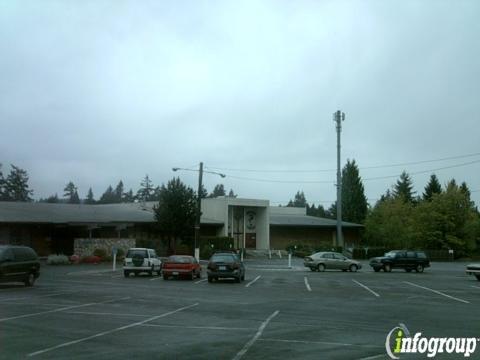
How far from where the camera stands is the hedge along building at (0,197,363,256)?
53.4m

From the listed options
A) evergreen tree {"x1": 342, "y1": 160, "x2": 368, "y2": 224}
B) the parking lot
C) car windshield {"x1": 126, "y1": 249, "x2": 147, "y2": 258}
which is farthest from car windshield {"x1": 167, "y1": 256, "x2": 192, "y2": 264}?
evergreen tree {"x1": 342, "y1": 160, "x2": 368, "y2": 224}

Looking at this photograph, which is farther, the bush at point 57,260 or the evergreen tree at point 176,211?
the evergreen tree at point 176,211

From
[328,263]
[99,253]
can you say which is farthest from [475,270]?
[99,253]

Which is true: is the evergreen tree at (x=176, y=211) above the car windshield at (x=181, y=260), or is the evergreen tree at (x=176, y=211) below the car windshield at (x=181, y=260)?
above

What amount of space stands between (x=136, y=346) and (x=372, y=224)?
73.2 metres

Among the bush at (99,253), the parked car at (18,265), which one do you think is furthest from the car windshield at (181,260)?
the bush at (99,253)

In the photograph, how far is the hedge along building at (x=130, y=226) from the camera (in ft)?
175

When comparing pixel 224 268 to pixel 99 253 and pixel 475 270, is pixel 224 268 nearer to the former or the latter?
pixel 475 270

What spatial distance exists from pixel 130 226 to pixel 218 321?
1813 inches

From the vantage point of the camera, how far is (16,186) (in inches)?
5295

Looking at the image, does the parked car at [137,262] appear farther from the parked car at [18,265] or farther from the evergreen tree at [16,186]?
the evergreen tree at [16,186]

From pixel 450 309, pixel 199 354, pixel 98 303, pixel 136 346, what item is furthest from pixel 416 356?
pixel 98 303

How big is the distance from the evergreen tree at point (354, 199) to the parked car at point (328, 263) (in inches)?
2059

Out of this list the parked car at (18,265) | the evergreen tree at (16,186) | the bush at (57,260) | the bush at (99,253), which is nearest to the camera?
the parked car at (18,265)
